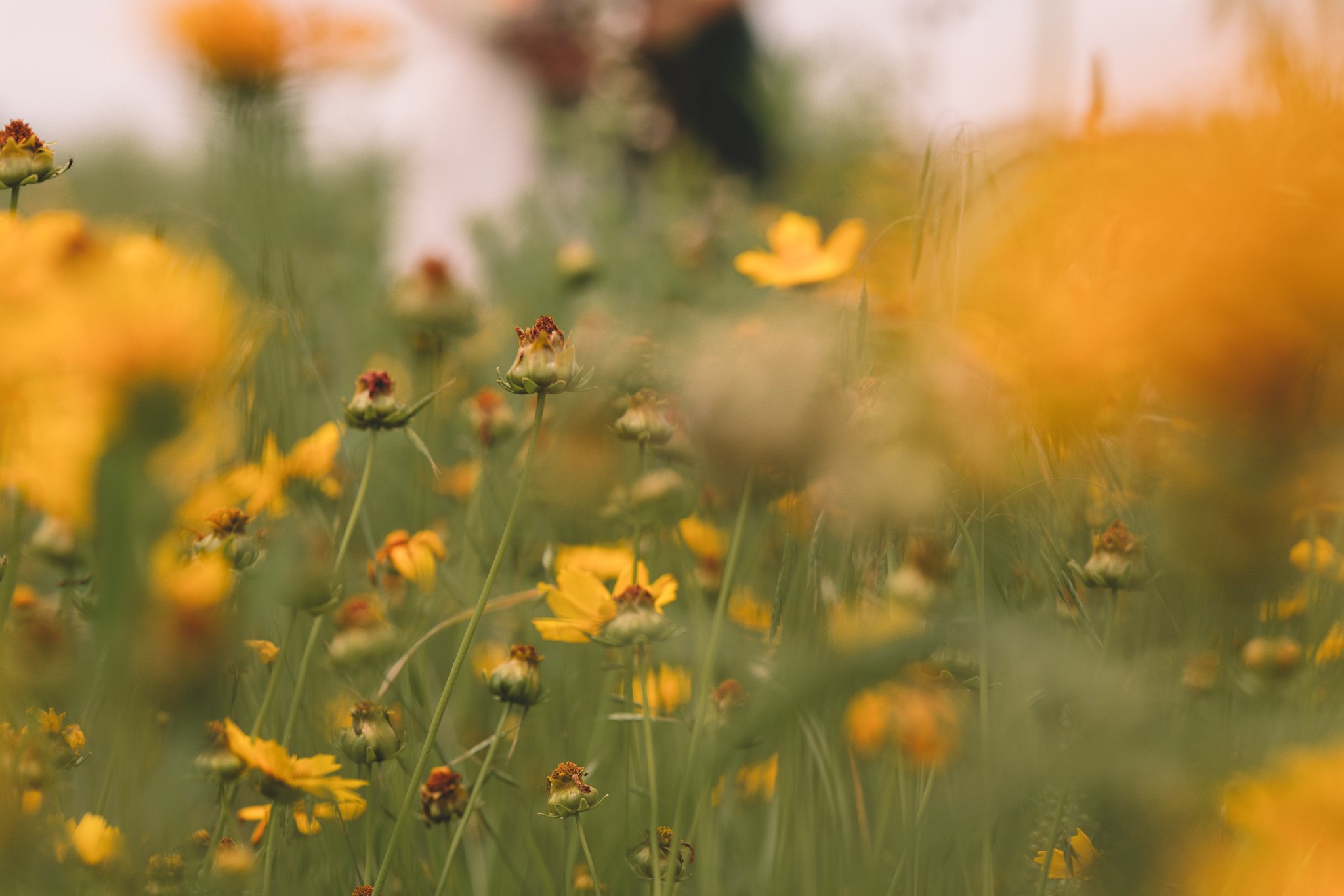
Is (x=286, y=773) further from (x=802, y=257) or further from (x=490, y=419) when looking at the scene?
(x=802, y=257)

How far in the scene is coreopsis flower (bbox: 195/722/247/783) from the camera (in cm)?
33

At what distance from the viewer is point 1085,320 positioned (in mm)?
210

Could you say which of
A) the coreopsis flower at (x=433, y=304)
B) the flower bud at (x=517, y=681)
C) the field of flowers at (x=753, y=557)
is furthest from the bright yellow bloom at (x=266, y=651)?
the coreopsis flower at (x=433, y=304)

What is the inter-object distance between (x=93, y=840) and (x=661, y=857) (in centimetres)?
19

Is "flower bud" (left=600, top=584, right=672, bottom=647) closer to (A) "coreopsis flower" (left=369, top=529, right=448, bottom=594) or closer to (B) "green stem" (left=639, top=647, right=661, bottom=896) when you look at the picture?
(B) "green stem" (left=639, top=647, right=661, bottom=896)

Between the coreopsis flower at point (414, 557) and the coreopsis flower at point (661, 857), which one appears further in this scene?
the coreopsis flower at point (414, 557)

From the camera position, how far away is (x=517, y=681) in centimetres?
36

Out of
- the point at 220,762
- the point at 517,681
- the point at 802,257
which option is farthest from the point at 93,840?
the point at 802,257

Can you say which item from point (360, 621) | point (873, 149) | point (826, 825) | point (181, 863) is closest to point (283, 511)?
point (360, 621)

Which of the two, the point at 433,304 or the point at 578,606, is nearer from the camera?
the point at 578,606

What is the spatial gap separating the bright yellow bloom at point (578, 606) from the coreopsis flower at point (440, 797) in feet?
0.21

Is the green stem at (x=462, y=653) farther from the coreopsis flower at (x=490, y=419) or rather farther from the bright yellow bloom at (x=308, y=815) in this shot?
the coreopsis flower at (x=490, y=419)

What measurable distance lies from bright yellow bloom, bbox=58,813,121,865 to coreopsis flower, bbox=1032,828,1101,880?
30cm

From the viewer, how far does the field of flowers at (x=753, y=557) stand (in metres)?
0.19
